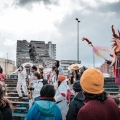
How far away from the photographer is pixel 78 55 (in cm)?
3100

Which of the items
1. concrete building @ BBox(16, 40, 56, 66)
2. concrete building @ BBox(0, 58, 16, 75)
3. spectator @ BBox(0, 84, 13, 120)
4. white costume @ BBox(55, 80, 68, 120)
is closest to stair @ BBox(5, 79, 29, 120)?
white costume @ BBox(55, 80, 68, 120)

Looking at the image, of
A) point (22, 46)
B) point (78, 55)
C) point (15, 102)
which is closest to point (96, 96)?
point (15, 102)

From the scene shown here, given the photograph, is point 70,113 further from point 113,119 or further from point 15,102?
point 15,102

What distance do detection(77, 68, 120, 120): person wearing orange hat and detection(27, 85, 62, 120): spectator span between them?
125 centimetres

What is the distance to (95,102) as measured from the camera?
2.15 meters

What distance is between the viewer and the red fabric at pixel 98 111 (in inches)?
80.4

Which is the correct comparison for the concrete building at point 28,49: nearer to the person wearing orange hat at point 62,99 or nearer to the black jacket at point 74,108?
the person wearing orange hat at point 62,99

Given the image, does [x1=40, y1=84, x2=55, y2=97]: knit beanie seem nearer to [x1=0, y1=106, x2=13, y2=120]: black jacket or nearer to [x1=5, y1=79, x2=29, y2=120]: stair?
[x1=0, y1=106, x2=13, y2=120]: black jacket

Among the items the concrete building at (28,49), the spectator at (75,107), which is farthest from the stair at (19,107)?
the concrete building at (28,49)

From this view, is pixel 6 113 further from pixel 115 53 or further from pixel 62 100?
A: pixel 62 100

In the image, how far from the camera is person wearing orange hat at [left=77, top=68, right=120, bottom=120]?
2053mm

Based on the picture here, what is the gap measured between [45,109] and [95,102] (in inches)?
53.6

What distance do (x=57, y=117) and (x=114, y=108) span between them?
4.69 ft

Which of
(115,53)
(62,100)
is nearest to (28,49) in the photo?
(62,100)
